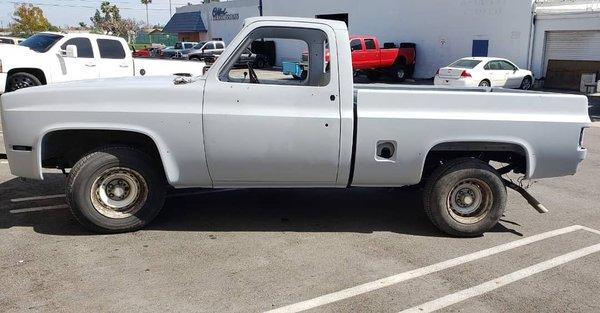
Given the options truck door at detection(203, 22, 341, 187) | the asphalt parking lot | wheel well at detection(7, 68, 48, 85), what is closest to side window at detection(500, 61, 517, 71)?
the asphalt parking lot

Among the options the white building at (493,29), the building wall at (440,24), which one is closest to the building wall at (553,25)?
the white building at (493,29)

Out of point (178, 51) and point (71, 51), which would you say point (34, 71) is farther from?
point (178, 51)

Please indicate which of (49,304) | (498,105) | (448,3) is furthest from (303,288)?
(448,3)

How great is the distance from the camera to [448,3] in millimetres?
25891

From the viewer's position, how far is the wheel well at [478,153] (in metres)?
4.95

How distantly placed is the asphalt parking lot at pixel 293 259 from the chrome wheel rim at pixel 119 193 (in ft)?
0.80

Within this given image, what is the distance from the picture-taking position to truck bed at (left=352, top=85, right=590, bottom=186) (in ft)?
15.6

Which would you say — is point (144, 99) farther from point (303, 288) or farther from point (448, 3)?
point (448, 3)

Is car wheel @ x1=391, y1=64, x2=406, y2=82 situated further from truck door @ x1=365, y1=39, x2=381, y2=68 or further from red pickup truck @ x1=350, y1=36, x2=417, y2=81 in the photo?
truck door @ x1=365, y1=39, x2=381, y2=68

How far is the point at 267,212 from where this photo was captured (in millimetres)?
5742

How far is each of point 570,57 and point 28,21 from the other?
83201 mm

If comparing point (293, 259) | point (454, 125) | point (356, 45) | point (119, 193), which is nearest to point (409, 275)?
point (293, 259)

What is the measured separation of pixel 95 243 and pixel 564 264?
4.10 meters

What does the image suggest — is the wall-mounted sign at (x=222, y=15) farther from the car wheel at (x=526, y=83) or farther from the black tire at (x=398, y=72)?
the car wheel at (x=526, y=83)
